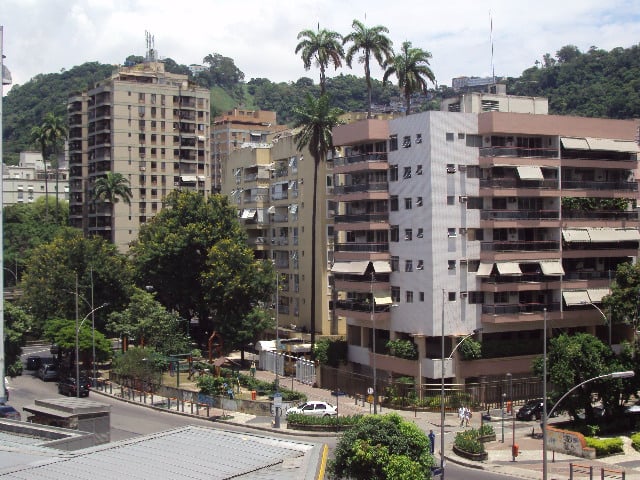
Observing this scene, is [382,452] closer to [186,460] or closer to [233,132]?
[186,460]

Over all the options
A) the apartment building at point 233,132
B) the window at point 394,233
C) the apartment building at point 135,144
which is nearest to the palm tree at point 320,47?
the window at point 394,233

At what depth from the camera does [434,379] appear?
229 feet

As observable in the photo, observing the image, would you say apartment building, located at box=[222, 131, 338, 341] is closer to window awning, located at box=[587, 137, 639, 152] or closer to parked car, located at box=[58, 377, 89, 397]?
parked car, located at box=[58, 377, 89, 397]

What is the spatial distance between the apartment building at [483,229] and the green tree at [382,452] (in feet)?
102

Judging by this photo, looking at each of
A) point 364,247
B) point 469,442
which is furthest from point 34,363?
point 469,442

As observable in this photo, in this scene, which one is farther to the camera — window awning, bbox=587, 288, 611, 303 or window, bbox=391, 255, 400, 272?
window awning, bbox=587, 288, 611, 303

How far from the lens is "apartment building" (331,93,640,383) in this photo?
231 feet

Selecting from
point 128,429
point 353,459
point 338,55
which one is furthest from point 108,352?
point 353,459

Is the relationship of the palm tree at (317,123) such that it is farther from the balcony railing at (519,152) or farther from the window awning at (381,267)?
the balcony railing at (519,152)

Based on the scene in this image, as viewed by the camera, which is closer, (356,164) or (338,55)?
(356,164)

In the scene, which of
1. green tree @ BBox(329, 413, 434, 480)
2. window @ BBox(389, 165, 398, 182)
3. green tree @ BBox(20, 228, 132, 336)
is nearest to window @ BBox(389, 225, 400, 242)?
window @ BBox(389, 165, 398, 182)

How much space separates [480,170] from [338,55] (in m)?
23.7

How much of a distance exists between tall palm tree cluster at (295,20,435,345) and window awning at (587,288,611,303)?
2328cm

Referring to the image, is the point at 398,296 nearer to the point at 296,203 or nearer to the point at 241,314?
the point at 241,314
